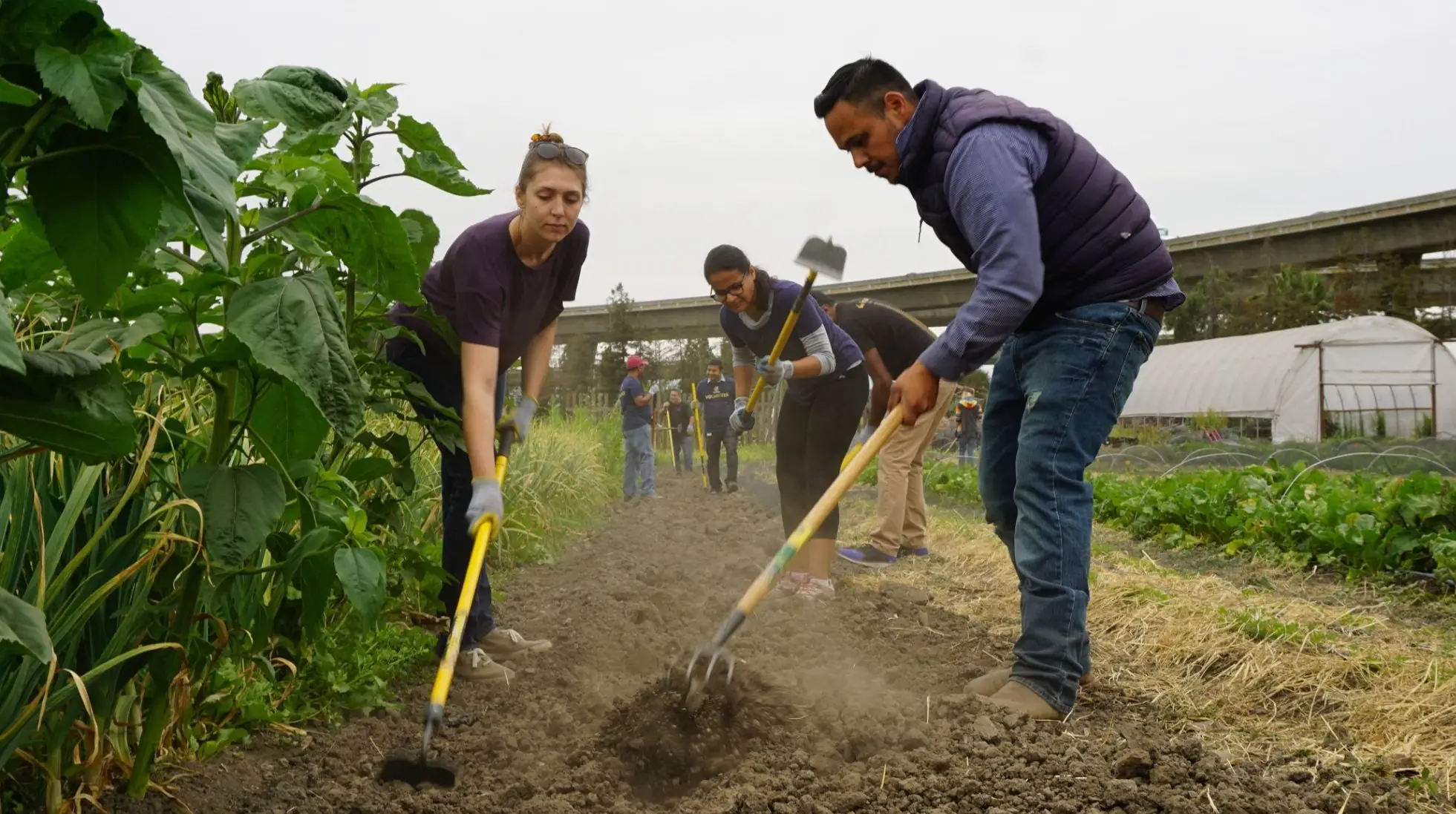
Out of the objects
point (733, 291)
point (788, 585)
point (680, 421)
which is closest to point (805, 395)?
point (733, 291)

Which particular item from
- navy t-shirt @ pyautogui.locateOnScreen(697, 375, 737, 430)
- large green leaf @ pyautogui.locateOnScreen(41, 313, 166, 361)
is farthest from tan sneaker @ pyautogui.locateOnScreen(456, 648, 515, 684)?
navy t-shirt @ pyautogui.locateOnScreen(697, 375, 737, 430)

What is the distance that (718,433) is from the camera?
12.9m

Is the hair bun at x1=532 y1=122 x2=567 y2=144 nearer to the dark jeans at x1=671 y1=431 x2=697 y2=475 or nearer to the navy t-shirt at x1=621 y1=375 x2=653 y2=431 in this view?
the navy t-shirt at x1=621 y1=375 x2=653 y2=431

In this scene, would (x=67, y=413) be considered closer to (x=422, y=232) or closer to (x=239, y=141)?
(x=239, y=141)

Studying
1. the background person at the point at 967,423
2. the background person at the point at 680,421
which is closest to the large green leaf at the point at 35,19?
the background person at the point at 680,421

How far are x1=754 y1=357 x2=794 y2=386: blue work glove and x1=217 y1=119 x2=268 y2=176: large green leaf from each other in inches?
135

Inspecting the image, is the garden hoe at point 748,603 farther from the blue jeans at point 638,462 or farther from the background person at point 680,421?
the background person at point 680,421

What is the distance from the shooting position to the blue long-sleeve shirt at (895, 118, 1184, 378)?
A: 2.41 m

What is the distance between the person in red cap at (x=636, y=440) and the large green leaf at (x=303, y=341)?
33.9 feet

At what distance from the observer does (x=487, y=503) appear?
9.40 ft

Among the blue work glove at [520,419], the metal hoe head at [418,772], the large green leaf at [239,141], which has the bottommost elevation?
the metal hoe head at [418,772]

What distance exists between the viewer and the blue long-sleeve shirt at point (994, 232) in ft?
7.92

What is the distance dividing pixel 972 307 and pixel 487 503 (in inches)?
57.5

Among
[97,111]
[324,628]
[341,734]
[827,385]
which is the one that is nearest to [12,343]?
[97,111]
